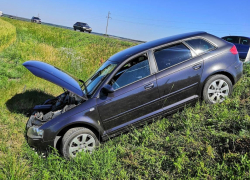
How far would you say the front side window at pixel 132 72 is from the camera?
13.4ft

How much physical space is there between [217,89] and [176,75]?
0.99 metres

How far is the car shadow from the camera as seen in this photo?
6.28 m

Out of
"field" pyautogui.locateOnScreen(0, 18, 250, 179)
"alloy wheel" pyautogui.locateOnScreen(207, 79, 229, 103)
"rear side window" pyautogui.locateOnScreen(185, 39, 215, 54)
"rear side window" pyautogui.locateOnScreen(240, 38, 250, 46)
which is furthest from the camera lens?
"rear side window" pyautogui.locateOnScreen(240, 38, 250, 46)

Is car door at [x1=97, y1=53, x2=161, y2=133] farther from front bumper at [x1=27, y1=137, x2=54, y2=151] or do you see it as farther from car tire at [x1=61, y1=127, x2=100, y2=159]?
front bumper at [x1=27, y1=137, x2=54, y2=151]

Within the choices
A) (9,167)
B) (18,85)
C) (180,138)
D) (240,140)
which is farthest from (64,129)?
(18,85)

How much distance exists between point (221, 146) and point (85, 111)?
2.31 meters

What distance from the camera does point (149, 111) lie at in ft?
13.7

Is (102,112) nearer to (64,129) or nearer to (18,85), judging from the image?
(64,129)

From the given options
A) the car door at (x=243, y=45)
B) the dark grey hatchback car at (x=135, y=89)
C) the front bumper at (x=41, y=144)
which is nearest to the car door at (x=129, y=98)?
the dark grey hatchback car at (x=135, y=89)

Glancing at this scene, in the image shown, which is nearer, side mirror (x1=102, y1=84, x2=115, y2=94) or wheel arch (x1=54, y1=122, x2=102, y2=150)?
side mirror (x1=102, y1=84, x2=115, y2=94)

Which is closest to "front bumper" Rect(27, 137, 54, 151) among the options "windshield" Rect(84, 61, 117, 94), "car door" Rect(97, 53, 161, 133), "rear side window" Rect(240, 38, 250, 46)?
"car door" Rect(97, 53, 161, 133)

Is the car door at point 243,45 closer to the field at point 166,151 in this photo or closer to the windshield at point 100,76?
the field at point 166,151

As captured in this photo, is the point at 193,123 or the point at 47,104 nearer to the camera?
the point at 193,123

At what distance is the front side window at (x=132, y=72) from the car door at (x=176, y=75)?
254 mm
